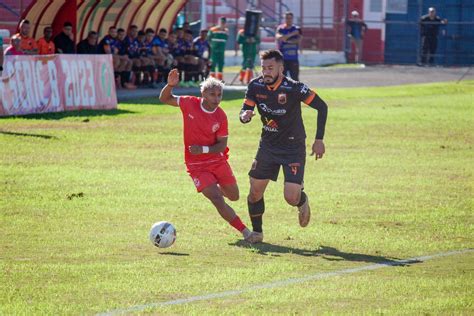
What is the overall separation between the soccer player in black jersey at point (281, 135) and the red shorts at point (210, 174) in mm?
331

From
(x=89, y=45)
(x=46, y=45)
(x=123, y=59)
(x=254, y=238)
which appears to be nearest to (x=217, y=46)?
(x=123, y=59)

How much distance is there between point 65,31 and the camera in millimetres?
30047

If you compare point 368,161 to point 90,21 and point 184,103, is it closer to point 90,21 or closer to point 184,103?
point 184,103

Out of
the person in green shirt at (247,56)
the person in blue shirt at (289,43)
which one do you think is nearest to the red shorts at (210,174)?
the person in blue shirt at (289,43)

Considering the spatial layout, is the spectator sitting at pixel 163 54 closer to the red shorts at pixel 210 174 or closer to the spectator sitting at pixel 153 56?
the spectator sitting at pixel 153 56

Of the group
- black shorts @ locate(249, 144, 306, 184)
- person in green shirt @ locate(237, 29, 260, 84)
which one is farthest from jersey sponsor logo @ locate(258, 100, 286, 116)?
person in green shirt @ locate(237, 29, 260, 84)

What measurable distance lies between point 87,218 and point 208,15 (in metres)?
43.9

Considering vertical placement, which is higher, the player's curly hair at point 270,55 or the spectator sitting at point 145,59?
the player's curly hair at point 270,55

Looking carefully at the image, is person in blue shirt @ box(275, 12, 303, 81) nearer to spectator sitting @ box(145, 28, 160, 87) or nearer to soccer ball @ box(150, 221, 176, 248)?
spectator sitting @ box(145, 28, 160, 87)

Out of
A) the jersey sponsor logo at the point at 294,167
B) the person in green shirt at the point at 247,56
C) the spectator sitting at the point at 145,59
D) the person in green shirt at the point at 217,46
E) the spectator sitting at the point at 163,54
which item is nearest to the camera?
the jersey sponsor logo at the point at 294,167

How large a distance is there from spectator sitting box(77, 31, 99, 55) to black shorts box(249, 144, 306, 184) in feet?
64.1

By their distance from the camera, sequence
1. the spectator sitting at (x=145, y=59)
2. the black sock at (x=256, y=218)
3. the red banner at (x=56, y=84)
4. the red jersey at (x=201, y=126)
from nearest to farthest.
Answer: the red jersey at (x=201, y=126) < the black sock at (x=256, y=218) < the red banner at (x=56, y=84) < the spectator sitting at (x=145, y=59)

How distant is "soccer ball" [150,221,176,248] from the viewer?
11.0 meters

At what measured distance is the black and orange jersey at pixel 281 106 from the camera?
11.9 m
